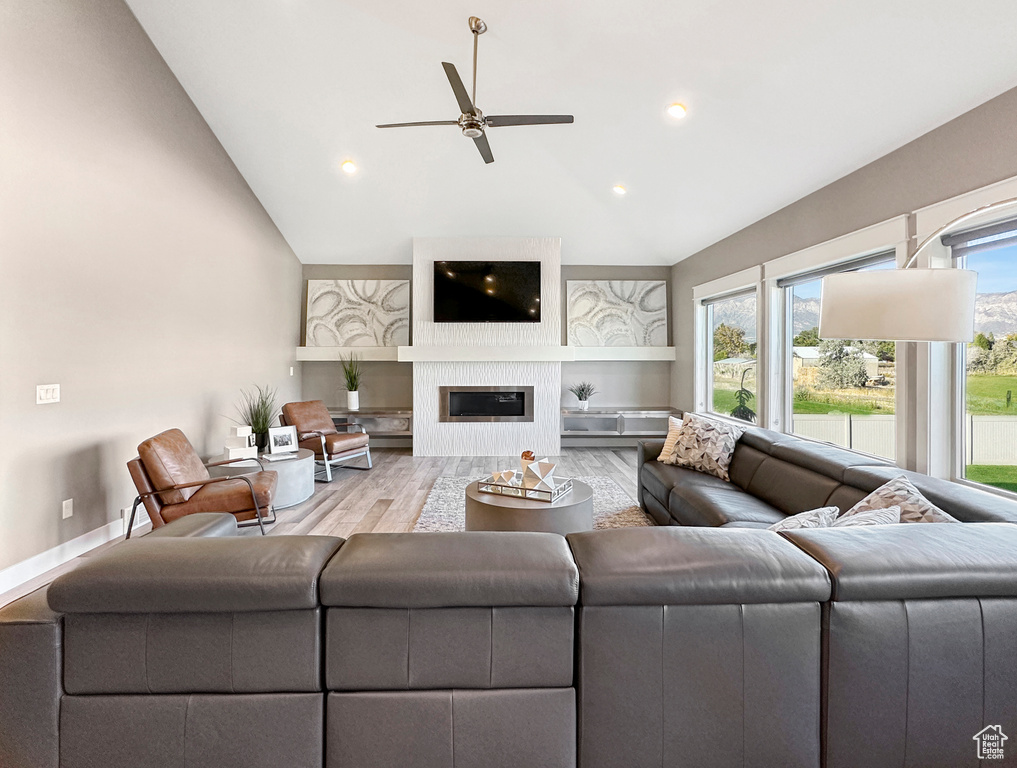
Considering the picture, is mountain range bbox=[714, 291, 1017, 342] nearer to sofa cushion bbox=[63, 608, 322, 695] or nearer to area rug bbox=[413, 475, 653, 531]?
area rug bbox=[413, 475, 653, 531]

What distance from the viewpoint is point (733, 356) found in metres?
5.66

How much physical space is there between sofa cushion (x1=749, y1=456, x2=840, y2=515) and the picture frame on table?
4.02m

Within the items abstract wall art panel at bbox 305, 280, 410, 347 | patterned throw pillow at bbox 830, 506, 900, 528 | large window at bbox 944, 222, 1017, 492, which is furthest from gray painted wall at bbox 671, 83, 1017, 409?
abstract wall art panel at bbox 305, 280, 410, 347

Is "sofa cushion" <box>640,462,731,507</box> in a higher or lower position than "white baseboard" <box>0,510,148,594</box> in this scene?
higher

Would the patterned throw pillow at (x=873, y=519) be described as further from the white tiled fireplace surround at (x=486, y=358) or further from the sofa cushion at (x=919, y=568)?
the white tiled fireplace surround at (x=486, y=358)

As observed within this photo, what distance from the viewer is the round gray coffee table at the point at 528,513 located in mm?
3010

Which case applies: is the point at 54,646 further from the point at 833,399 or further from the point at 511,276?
the point at 511,276

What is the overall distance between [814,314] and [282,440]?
4875 mm

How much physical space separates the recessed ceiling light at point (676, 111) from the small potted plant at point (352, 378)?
487 cm

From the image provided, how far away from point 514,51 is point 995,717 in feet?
14.0

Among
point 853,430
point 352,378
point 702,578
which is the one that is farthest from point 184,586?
point 352,378

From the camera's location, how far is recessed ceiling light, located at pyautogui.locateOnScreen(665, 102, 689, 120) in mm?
3842

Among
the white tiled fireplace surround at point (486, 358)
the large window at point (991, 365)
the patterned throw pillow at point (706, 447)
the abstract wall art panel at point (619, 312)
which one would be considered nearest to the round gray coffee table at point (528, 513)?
the patterned throw pillow at point (706, 447)

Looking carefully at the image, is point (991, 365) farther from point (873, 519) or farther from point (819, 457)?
point (873, 519)
